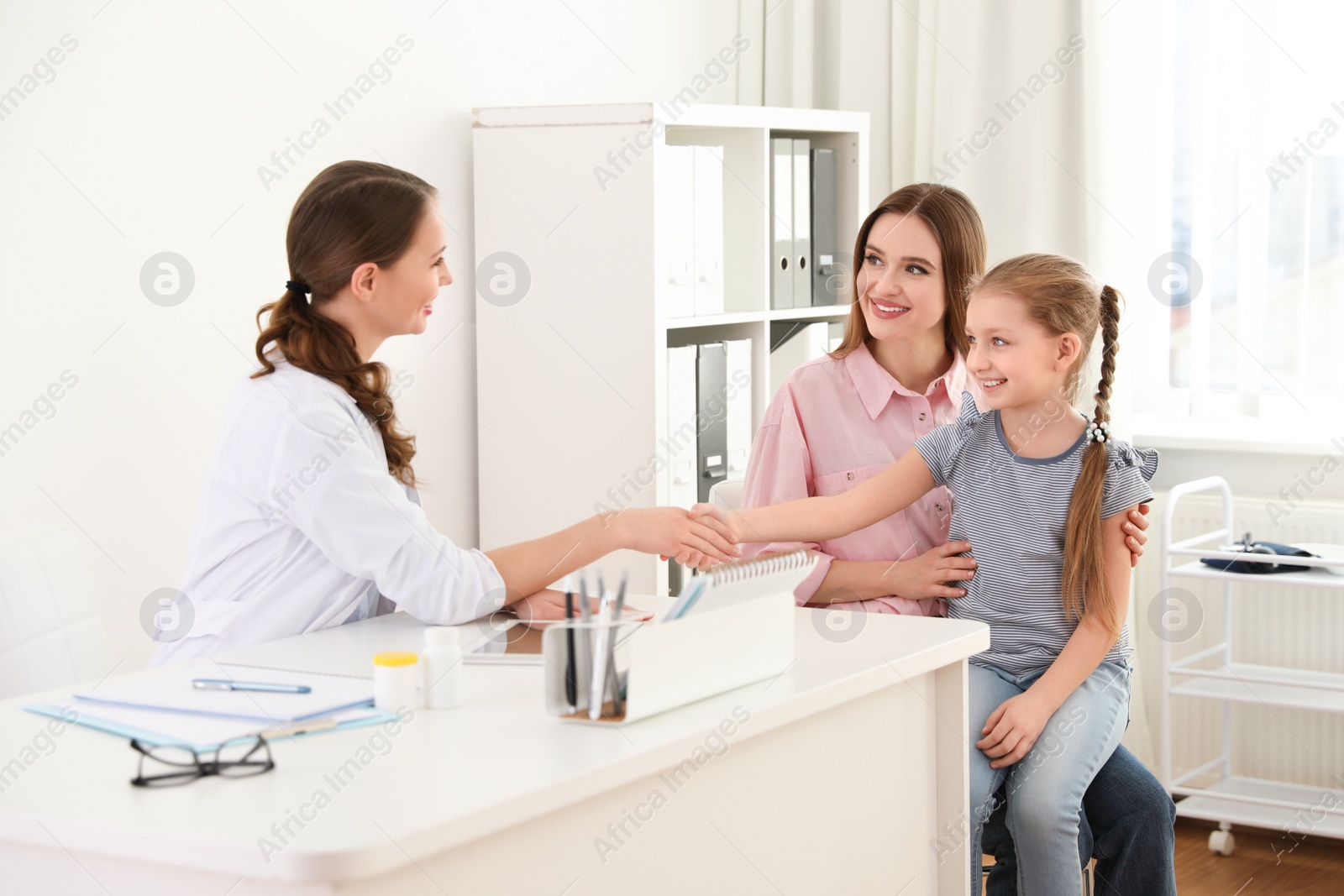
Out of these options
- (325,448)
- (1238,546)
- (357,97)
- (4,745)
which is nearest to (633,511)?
(325,448)

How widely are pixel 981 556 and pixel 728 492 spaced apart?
0.54 m

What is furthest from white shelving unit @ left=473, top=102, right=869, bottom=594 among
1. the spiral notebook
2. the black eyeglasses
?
the black eyeglasses

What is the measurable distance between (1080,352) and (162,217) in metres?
1.46

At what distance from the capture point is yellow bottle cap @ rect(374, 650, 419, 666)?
128cm

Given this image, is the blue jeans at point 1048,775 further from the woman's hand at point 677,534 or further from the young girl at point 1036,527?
the woman's hand at point 677,534

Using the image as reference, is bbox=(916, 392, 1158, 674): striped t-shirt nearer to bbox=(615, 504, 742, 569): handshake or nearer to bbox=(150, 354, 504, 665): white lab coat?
bbox=(615, 504, 742, 569): handshake

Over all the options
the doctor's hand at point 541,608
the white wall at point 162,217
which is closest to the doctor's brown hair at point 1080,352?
the doctor's hand at point 541,608

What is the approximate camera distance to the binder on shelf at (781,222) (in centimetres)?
308

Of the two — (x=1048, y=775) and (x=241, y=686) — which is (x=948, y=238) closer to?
(x=1048, y=775)

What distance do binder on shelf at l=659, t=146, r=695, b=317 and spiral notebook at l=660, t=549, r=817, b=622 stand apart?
137 centimetres

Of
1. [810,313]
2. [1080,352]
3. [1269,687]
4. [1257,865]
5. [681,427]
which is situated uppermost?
[810,313]

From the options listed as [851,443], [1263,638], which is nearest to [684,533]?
[851,443]

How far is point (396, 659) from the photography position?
50.6 inches

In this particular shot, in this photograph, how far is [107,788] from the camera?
3.49ft
